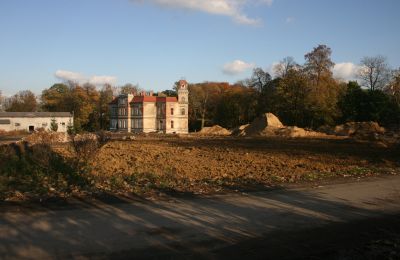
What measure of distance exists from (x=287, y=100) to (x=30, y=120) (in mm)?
51530

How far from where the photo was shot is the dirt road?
23.5ft

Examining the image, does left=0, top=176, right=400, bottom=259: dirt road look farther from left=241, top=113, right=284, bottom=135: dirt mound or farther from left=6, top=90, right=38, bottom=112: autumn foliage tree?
left=6, top=90, right=38, bottom=112: autumn foliage tree

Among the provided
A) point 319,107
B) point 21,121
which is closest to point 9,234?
point 319,107

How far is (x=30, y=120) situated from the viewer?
288 ft

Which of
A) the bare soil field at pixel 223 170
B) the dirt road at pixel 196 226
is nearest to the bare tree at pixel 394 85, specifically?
the bare soil field at pixel 223 170

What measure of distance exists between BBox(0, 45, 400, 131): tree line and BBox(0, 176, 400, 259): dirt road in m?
43.2

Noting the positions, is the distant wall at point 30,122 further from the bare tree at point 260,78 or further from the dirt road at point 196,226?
the dirt road at point 196,226

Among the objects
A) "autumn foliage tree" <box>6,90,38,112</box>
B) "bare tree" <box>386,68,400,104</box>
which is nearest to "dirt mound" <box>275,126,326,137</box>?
"bare tree" <box>386,68,400,104</box>

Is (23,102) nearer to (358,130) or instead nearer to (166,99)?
(166,99)

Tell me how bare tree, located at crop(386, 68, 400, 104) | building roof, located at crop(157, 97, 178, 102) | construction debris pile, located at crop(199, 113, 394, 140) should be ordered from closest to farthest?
construction debris pile, located at crop(199, 113, 394, 140)
bare tree, located at crop(386, 68, 400, 104)
building roof, located at crop(157, 97, 178, 102)

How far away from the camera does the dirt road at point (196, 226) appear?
715 centimetres

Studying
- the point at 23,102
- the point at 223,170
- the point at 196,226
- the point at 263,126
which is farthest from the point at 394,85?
the point at 23,102

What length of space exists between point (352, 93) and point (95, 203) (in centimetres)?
6175

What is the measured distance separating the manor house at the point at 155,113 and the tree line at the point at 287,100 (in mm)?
5947
